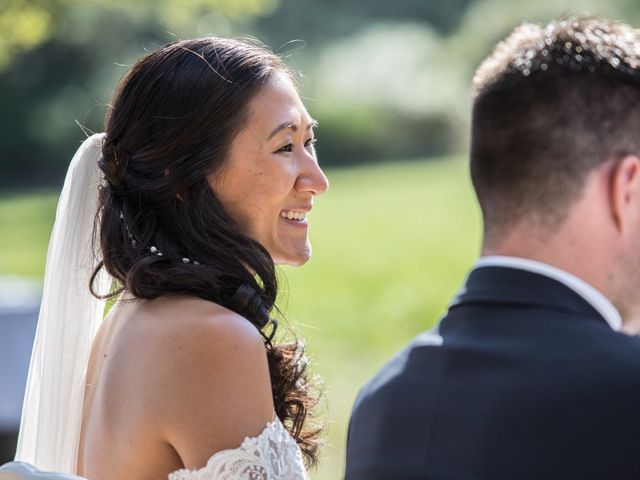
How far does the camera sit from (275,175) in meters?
3.02

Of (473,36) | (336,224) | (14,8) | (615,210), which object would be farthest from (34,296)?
(473,36)

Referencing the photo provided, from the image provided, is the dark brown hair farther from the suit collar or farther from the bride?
the suit collar

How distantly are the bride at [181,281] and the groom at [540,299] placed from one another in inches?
25.5

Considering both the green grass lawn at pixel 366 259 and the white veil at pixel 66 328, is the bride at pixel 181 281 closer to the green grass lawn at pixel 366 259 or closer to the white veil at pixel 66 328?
the white veil at pixel 66 328

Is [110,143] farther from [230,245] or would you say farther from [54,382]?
[54,382]

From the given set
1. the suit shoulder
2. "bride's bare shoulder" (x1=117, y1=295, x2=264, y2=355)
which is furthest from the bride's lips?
the suit shoulder

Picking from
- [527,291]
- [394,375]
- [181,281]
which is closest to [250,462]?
[181,281]

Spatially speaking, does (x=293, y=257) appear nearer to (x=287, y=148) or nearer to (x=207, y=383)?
(x=287, y=148)

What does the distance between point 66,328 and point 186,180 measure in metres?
0.63

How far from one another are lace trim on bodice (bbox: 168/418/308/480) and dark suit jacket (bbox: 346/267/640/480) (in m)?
0.58

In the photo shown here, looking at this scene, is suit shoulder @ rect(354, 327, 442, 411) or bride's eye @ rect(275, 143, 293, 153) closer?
suit shoulder @ rect(354, 327, 442, 411)

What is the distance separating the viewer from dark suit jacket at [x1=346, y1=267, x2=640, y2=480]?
5.88 ft

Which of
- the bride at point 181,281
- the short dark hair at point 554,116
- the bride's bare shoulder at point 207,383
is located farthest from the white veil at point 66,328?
the short dark hair at point 554,116

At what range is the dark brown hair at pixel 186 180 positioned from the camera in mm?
2846
